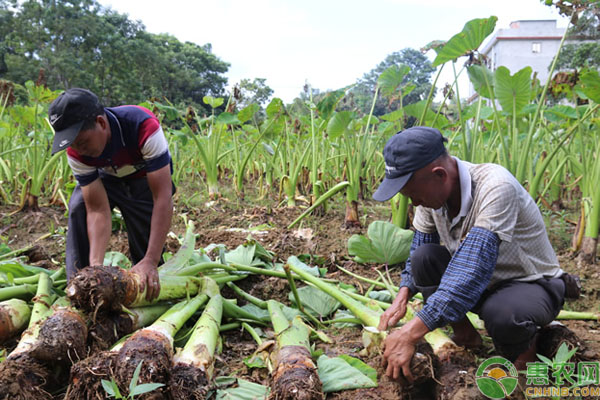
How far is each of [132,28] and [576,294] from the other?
32395 millimetres

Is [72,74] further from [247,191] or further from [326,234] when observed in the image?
[326,234]

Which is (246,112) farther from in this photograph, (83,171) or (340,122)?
(83,171)

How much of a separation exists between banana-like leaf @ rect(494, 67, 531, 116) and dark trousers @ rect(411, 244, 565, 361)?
1.75 m

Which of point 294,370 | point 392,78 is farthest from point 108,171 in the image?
point 392,78

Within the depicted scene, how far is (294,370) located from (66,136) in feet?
4.21

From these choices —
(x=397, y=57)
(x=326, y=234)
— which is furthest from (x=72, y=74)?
(x=397, y=57)

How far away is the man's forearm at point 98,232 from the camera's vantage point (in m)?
1.97

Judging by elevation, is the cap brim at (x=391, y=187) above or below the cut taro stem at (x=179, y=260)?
above

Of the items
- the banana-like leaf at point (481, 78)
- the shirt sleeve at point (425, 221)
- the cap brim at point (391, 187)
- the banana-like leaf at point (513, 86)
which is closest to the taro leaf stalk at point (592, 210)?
the banana-like leaf at point (513, 86)

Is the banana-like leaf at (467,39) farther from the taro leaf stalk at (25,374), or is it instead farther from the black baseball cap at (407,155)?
the taro leaf stalk at (25,374)

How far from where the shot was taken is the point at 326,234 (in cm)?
358

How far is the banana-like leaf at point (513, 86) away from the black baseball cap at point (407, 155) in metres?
1.69

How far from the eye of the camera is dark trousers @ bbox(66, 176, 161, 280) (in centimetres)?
215

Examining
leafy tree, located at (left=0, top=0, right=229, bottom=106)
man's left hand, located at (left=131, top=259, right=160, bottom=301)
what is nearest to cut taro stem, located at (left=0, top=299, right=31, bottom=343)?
man's left hand, located at (left=131, top=259, right=160, bottom=301)
